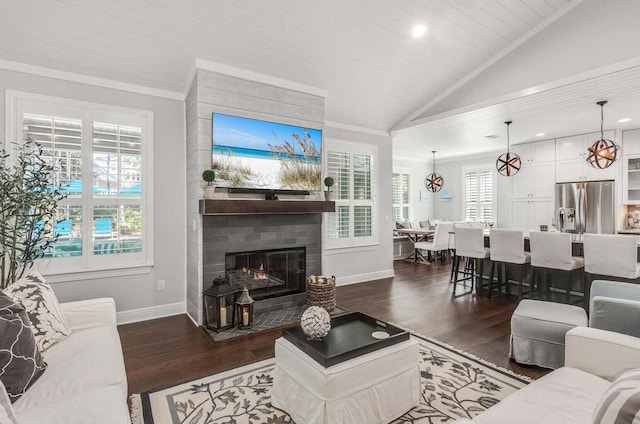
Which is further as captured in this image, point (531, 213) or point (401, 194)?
point (401, 194)

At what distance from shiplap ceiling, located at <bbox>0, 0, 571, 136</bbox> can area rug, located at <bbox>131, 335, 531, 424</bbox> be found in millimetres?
3139

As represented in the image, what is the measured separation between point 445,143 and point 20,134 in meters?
7.09

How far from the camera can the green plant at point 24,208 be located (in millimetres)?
2771

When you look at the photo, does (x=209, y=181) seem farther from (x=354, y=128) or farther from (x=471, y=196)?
(x=471, y=196)

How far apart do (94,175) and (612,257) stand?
5.69m

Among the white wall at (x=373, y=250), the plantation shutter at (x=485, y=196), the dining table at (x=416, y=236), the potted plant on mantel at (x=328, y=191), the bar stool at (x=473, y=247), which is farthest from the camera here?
the plantation shutter at (x=485, y=196)

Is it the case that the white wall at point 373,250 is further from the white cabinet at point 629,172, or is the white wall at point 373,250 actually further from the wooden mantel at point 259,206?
the white cabinet at point 629,172

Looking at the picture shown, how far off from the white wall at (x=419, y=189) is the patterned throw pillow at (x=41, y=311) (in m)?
8.29

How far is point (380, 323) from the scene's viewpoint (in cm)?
241

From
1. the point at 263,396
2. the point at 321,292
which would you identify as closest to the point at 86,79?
the point at 321,292

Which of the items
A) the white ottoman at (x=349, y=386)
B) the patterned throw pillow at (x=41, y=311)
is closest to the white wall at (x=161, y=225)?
the patterned throw pillow at (x=41, y=311)

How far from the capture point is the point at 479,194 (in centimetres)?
892

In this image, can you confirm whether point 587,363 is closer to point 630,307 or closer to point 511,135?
point 630,307

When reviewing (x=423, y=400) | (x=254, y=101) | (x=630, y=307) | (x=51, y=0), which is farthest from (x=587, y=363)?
(x=51, y=0)
